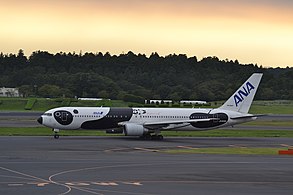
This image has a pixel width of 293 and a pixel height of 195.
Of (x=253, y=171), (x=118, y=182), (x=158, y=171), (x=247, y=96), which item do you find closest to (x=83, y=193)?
(x=118, y=182)

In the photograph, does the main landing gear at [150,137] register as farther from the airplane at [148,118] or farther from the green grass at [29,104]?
the green grass at [29,104]

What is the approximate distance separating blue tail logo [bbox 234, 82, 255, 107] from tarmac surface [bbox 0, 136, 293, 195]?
1630 centimetres

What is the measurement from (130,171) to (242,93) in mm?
34051

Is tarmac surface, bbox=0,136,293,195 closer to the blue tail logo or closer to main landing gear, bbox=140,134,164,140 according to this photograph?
main landing gear, bbox=140,134,164,140

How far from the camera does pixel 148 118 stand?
2438 inches

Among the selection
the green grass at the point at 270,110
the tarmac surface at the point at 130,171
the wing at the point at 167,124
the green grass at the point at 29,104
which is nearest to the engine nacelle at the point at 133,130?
the wing at the point at 167,124

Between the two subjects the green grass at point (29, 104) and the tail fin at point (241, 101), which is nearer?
the tail fin at point (241, 101)

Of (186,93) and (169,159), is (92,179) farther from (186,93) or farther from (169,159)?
(186,93)

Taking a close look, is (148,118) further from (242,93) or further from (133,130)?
(242,93)

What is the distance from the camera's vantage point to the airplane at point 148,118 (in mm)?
59625

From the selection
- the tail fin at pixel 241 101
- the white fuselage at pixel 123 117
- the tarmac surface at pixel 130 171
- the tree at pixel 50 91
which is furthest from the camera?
the tree at pixel 50 91

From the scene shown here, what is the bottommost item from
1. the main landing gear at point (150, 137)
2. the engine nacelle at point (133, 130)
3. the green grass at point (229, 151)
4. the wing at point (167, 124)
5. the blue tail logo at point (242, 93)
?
the green grass at point (229, 151)

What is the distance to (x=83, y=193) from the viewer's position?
82.4 feet

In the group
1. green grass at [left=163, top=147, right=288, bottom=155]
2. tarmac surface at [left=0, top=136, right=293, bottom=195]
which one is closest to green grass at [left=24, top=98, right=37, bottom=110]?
tarmac surface at [left=0, top=136, right=293, bottom=195]
